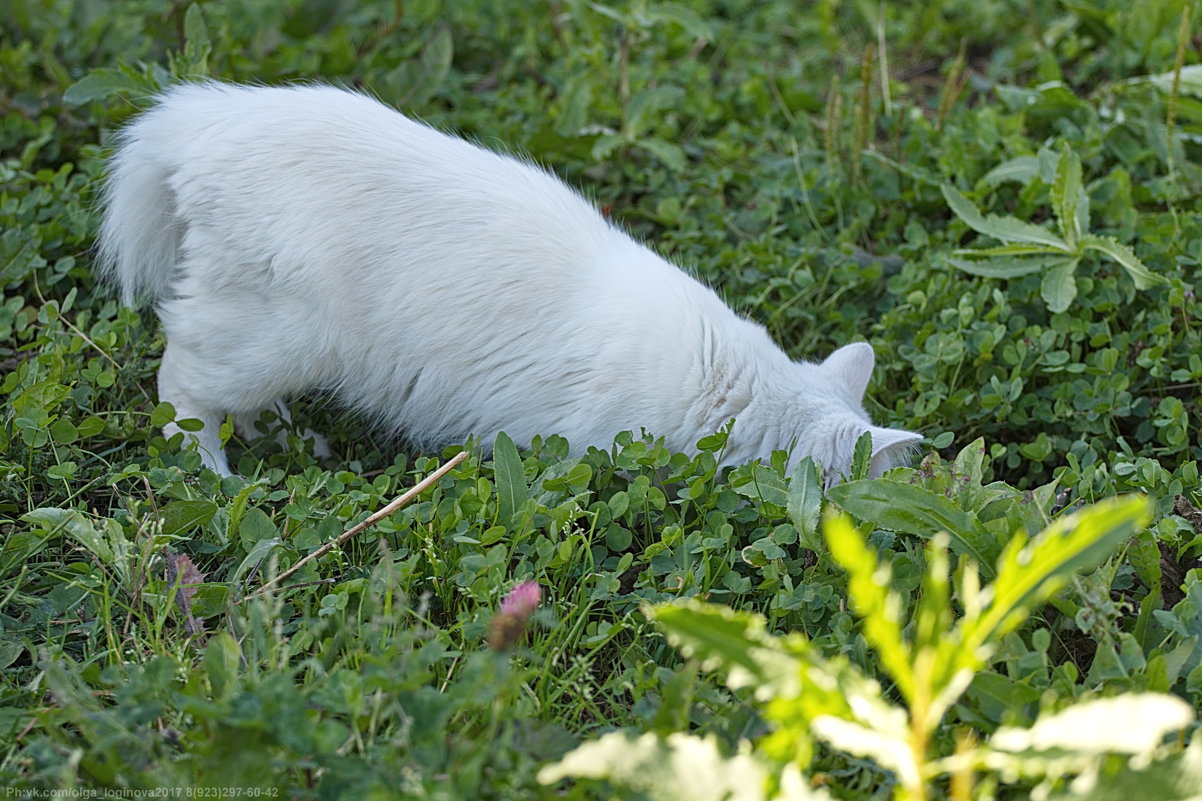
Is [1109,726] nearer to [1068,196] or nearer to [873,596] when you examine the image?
[873,596]

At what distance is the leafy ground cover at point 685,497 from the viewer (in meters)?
1.77

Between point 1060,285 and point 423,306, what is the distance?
200cm

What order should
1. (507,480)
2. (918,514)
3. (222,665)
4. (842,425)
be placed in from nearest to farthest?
(222,665)
(918,514)
(507,480)
(842,425)

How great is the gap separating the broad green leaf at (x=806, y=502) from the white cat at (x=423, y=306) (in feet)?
1.19

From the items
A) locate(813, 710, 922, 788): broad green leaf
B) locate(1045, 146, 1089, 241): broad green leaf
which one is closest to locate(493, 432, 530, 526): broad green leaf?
locate(813, 710, 922, 788): broad green leaf

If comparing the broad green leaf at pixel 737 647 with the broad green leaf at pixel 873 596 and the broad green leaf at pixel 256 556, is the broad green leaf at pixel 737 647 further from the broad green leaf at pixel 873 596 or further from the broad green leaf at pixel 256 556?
the broad green leaf at pixel 256 556

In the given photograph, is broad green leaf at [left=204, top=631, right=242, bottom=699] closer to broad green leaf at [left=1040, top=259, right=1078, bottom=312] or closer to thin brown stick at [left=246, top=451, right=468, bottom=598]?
thin brown stick at [left=246, top=451, right=468, bottom=598]

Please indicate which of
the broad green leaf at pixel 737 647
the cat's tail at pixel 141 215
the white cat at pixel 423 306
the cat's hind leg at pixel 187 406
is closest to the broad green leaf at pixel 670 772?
the broad green leaf at pixel 737 647

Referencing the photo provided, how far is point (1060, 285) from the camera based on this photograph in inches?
140

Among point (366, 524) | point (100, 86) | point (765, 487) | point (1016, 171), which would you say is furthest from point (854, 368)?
point (100, 86)

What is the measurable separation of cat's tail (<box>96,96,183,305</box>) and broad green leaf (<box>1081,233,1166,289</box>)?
2798 mm

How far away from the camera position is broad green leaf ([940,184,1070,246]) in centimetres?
361

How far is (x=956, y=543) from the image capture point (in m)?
2.39

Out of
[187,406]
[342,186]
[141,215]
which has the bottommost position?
[187,406]
